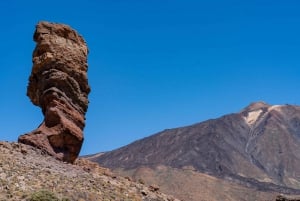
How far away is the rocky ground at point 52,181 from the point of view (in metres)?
17.8

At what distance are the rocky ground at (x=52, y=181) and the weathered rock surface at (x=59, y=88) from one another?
3.79ft

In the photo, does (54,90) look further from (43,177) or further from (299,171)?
(299,171)

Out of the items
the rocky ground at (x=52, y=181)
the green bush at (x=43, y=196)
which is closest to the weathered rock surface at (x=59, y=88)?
the rocky ground at (x=52, y=181)

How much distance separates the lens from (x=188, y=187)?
366ft

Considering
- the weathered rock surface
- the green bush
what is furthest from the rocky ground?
the weathered rock surface

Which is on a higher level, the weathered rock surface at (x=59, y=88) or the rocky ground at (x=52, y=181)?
the weathered rock surface at (x=59, y=88)

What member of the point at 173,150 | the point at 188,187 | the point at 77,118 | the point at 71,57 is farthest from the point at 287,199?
the point at 173,150

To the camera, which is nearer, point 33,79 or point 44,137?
point 44,137

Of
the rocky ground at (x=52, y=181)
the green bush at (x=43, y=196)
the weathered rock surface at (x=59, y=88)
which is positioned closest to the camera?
the green bush at (x=43, y=196)

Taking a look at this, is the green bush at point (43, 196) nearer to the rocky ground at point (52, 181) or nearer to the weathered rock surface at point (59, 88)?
the rocky ground at point (52, 181)

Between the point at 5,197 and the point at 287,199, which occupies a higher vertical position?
the point at 5,197

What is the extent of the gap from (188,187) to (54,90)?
9006cm

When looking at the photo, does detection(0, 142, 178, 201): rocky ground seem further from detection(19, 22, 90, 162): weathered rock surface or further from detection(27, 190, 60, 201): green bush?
detection(19, 22, 90, 162): weathered rock surface

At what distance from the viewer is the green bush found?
16734mm
